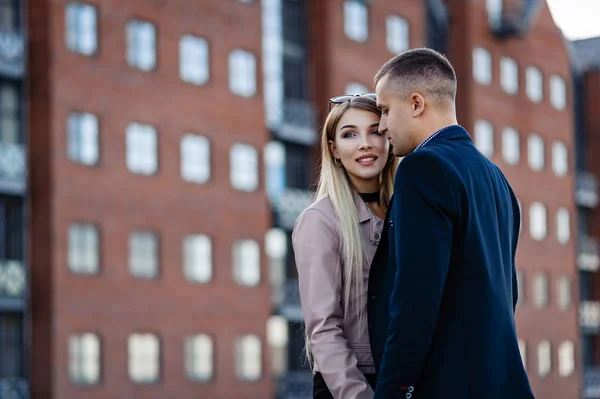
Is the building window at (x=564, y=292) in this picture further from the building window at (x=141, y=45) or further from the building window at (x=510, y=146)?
the building window at (x=141, y=45)

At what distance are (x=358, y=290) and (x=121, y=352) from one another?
30672 mm

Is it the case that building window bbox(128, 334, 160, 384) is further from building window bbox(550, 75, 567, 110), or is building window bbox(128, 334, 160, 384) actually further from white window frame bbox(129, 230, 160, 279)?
building window bbox(550, 75, 567, 110)

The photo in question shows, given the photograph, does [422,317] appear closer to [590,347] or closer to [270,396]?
[270,396]

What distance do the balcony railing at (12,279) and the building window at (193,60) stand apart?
9013 mm

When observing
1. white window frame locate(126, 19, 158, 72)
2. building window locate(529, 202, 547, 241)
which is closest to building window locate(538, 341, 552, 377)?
building window locate(529, 202, 547, 241)

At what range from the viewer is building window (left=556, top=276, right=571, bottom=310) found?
58719 mm

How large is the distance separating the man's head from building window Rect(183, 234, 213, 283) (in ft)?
110

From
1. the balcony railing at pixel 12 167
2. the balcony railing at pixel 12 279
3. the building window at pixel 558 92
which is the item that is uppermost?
the building window at pixel 558 92

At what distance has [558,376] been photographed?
189 ft

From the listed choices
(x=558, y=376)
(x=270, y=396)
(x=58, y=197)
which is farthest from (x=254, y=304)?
(x=558, y=376)

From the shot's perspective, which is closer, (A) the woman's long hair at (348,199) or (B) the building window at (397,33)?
(A) the woman's long hair at (348,199)

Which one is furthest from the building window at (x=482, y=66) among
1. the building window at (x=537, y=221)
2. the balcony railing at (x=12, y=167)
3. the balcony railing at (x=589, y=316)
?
the balcony railing at (x=12, y=167)

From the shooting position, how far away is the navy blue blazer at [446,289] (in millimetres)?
4160

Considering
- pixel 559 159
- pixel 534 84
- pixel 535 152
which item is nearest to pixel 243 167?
pixel 535 152
